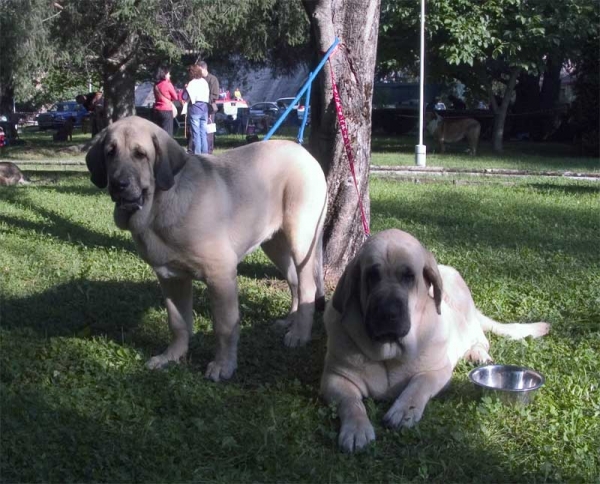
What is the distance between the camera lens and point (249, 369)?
4.77 m

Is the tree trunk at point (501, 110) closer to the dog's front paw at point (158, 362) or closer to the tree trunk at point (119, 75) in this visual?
the tree trunk at point (119, 75)

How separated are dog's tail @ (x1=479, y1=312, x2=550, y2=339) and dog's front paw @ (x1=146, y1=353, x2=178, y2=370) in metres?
2.02

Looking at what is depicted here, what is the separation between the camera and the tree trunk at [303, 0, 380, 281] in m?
6.57

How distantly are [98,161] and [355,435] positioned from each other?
6.70 feet

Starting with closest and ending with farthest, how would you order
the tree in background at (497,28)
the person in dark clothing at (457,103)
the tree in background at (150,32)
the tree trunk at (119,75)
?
the tree in background at (150,32)
the tree in background at (497,28)
the tree trunk at (119,75)
the person in dark clothing at (457,103)

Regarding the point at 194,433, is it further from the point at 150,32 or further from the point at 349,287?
the point at 150,32

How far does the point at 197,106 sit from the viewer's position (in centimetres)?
1506

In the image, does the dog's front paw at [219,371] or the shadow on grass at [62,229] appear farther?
the shadow on grass at [62,229]

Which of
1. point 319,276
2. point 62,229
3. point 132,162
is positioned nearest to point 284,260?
point 319,276

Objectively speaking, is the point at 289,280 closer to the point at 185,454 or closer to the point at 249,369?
the point at 249,369

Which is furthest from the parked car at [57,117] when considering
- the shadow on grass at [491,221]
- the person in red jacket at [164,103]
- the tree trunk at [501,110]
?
the shadow on grass at [491,221]

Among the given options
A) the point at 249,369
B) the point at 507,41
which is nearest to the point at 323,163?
the point at 249,369

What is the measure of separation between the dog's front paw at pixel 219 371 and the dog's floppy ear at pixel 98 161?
119 cm

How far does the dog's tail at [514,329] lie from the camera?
525cm
